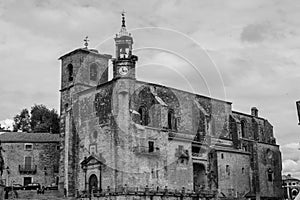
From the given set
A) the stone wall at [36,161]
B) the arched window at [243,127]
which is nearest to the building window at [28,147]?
the stone wall at [36,161]

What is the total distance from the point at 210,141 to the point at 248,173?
715cm

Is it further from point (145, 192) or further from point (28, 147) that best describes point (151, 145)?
point (28, 147)

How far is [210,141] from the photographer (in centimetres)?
5991

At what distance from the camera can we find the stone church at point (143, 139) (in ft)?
165

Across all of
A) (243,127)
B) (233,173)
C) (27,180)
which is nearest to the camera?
(233,173)

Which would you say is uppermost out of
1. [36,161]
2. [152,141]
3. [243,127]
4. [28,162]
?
[243,127]

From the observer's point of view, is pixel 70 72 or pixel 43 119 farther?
pixel 43 119

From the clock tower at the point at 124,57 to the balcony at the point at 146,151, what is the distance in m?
7.76

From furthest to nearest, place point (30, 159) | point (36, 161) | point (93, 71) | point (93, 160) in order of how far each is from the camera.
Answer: point (36, 161)
point (30, 159)
point (93, 71)
point (93, 160)

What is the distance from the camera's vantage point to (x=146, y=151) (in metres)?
50.5

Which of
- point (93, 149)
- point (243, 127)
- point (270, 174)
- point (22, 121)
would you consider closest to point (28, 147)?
point (93, 149)

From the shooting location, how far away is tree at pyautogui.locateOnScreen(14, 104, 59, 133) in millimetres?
80562

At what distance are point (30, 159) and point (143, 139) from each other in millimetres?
18941

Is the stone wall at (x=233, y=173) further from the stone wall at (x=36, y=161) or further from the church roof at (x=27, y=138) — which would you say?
the church roof at (x=27, y=138)
